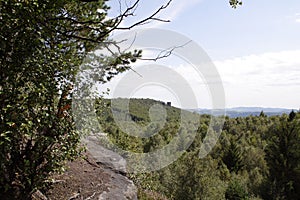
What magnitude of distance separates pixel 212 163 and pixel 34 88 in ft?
68.7

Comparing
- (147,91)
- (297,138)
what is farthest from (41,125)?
(297,138)

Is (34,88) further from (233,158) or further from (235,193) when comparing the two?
(233,158)

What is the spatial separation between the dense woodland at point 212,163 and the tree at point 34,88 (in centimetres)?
109

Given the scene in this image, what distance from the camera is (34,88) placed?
9.83 ft

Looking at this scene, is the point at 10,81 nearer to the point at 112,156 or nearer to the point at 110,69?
the point at 110,69

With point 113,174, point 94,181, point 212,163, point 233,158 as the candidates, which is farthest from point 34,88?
point 233,158

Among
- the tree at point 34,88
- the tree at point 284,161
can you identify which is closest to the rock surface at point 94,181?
the tree at point 34,88

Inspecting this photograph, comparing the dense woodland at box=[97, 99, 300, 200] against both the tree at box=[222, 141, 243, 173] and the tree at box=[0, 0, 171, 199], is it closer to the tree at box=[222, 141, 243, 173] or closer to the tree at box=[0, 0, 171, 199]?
the tree at box=[222, 141, 243, 173]

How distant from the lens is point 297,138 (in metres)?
25.5

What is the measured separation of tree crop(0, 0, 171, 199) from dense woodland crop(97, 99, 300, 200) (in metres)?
1.09

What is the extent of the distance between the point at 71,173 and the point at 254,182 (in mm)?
28023

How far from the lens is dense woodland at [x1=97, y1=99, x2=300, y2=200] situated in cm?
1106

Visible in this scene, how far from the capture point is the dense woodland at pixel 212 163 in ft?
36.3

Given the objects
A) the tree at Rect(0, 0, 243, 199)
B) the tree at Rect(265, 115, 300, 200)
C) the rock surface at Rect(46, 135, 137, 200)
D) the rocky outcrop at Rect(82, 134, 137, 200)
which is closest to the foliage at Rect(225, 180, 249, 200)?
the tree at Rect(265, 115, 300, 200)
